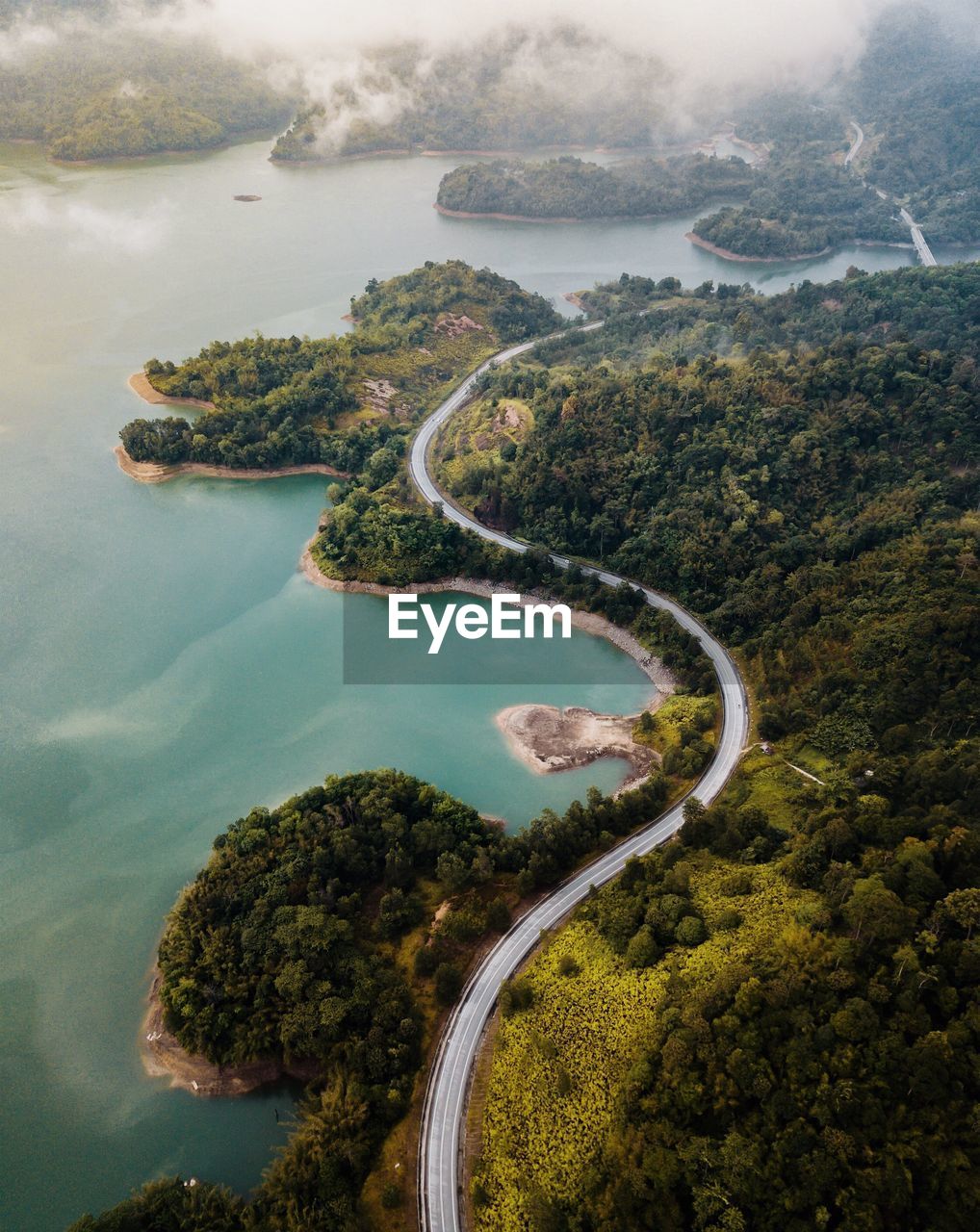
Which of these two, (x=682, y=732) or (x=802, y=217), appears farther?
(x=802, y=217)

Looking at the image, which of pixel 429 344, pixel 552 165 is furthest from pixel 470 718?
pixel 552 165

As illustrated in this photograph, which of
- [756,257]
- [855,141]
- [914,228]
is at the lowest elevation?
[756,257]

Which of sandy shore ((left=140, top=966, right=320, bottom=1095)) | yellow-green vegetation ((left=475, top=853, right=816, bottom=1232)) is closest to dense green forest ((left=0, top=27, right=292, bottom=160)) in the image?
sandy shore ((left=140, top=966, right=320, bottom=1095))

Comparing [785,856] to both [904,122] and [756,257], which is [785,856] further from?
[904,122]

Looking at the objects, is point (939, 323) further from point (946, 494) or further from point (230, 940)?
point (230, 940)

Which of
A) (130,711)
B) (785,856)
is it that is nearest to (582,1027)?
(785,856)
